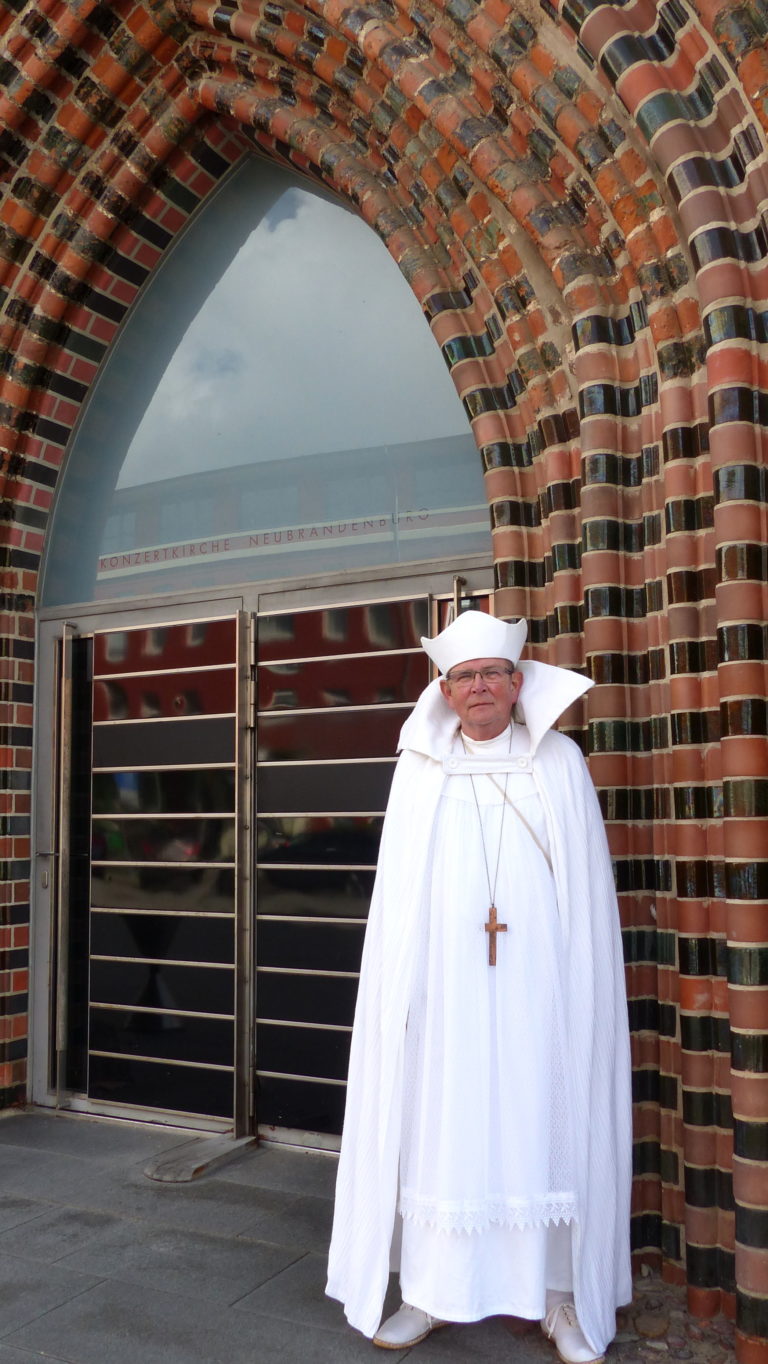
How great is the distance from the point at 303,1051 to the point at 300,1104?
0.67ft

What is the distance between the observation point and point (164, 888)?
15.0ft

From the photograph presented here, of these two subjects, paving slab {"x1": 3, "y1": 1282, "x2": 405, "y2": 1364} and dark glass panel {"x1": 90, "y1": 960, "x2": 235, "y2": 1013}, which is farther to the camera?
dark glass panel {"x1": 90, "y1": 960, "x2": 235, "y2": 1013}

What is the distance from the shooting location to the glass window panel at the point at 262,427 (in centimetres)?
416

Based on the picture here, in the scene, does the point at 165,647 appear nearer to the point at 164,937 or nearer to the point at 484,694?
the point at 164,937

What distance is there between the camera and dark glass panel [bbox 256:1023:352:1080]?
4.12 meters

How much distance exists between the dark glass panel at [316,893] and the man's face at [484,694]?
54.2 inches

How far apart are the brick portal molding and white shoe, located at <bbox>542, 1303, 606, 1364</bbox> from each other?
1.18ft

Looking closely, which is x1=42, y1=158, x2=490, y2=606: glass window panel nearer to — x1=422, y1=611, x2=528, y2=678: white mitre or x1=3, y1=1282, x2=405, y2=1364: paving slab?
x1=422, y1=611, x2=528, y2=678: white mitre

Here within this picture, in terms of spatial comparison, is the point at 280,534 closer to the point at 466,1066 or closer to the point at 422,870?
the point at 422,870

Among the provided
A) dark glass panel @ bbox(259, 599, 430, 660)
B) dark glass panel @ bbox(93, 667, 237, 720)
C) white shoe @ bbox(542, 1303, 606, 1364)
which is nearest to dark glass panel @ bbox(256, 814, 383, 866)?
dark glass panel @ bbox(93, 667, 237, 720)

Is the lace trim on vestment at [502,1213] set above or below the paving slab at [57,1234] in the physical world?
above

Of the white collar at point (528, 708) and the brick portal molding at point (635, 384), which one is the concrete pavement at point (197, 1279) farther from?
the white collar at point (528, 708)

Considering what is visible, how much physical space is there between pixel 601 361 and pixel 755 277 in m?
0.52

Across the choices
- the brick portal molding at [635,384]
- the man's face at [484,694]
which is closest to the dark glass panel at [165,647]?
the brick portal molding at [635,384]
